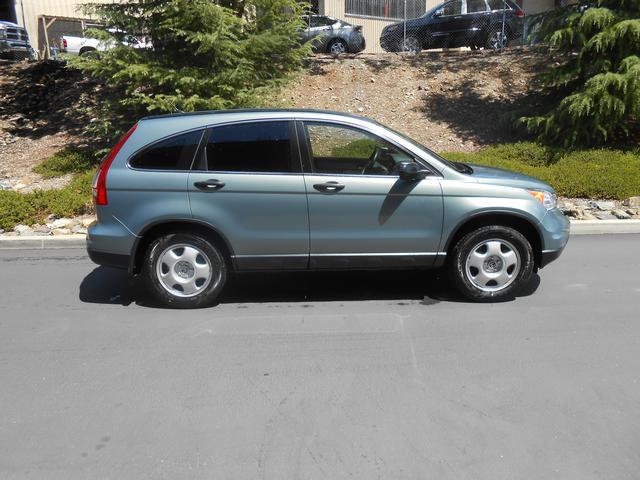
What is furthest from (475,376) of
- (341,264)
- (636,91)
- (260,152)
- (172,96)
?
(636,91)

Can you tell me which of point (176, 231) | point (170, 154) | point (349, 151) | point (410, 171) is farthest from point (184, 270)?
point (410, 171)

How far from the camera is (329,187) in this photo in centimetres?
518

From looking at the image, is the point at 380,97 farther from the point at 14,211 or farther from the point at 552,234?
the point at 552,234

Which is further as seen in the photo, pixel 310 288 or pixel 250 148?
pixel 310 288

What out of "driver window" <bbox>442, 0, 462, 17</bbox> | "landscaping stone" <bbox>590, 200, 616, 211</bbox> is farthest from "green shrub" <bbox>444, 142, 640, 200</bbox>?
"driver window" <bbox>442, 0, 462, 17</bbox>

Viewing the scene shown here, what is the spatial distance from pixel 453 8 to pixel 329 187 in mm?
14316

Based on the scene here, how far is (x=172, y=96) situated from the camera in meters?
10.0

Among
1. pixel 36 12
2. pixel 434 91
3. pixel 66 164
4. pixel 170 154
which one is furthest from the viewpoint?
pixel 36 12

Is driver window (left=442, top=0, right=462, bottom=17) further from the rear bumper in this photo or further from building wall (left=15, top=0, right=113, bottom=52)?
building wall (left=15, top=0, right=113, bottom=52)

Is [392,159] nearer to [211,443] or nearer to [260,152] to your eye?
[260,152]

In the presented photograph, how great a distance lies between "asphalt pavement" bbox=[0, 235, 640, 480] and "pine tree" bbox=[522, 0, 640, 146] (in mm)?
5364

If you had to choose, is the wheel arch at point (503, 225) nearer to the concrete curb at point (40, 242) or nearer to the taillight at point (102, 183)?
the taillight at point (102, 183)

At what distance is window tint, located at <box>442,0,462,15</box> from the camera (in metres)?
17.5

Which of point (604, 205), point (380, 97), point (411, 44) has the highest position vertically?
point (411, 44)
